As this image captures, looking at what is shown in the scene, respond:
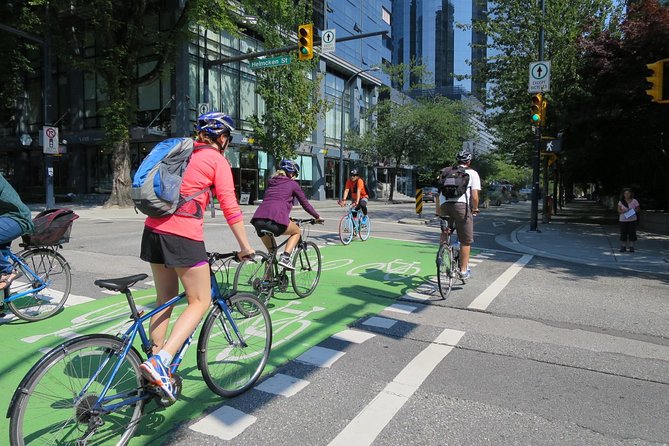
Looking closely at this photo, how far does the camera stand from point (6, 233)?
4602 millimetres

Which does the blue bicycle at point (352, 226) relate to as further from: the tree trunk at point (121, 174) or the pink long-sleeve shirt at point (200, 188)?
the tree trunk at point (121, 174)

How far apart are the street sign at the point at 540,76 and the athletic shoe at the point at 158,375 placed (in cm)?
1466

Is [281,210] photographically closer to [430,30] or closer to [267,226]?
[267,226]

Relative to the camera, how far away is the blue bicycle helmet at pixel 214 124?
331 cm

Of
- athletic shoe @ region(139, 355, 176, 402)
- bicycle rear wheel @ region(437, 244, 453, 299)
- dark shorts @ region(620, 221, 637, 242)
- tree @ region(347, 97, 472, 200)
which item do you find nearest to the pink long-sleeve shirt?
athletic shoe @ region(139, 355, 176, 402)

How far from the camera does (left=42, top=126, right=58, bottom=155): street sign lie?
1838 centimetres

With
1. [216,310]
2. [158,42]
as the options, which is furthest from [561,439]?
[158,42]

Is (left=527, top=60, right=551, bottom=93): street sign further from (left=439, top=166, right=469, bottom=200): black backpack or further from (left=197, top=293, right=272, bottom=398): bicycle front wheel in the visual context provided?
(left=197, top=293, right=272, bottom=398): bicycle front wheel

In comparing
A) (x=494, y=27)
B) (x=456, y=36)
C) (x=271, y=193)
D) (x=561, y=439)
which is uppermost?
(x=456, y=36)

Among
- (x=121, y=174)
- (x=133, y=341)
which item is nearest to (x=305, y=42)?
(x=121, y=174)

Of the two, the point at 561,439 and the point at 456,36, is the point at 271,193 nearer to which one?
the point at 561,439

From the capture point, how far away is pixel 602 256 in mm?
11195

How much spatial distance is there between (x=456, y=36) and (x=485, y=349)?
438ft

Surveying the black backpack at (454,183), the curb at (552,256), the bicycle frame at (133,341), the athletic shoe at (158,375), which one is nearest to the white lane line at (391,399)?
the athletic shoe at (158,375)
